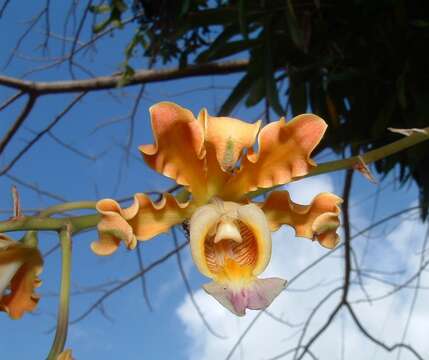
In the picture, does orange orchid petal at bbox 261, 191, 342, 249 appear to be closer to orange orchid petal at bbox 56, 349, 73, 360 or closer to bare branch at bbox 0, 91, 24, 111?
orange orchid petal at bbox 56, 349, 73, 360

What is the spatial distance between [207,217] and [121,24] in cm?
123

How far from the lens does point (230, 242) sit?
1.90 feet

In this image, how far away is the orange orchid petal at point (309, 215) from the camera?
59 centimetres

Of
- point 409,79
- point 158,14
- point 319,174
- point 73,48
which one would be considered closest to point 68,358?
point 319,174

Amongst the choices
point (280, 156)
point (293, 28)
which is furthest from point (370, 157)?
point (293, 28)

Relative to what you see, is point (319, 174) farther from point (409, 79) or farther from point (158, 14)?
point (158, 14)

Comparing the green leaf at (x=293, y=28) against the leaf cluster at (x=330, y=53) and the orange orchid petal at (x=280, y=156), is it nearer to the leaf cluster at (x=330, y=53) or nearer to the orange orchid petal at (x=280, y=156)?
the leaf cluster at (x=330, y=53)

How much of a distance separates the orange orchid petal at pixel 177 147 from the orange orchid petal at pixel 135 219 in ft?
0.08

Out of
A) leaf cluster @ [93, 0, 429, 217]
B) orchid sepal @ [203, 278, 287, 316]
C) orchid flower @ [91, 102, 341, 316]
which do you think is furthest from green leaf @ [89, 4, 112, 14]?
orchid sepal @ [203, 278, 287, 316]

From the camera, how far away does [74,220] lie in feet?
1.73

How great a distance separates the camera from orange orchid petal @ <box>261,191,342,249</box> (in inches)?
23.0

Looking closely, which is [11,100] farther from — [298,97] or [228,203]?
[228,203]

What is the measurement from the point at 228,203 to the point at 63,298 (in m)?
0.18

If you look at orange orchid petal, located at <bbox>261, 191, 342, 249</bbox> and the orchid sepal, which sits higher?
orange orchid petal, located at <bbox>261, 191, 342, 249</bbox>
